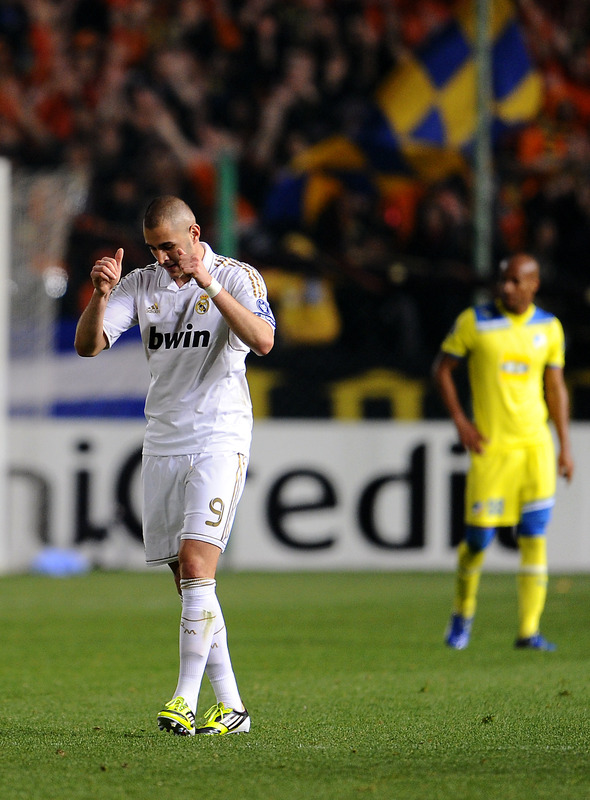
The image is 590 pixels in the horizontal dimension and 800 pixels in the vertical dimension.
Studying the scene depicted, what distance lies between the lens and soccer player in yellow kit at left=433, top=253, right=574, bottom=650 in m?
7.21

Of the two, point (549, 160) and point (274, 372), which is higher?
point (549, 160)

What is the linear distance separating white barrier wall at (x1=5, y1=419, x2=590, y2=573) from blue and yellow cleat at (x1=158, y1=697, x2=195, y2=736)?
720 centimetres

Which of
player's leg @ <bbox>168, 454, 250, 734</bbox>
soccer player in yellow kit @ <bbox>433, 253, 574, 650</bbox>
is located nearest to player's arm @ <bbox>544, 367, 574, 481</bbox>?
soccer player in yellow kit @ <bbox>433, 253, 574, 650</bbox>

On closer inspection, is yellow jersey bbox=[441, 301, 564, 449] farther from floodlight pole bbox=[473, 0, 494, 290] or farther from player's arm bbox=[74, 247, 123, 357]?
floodlight pole bbox=[473, 0, 494, 290]

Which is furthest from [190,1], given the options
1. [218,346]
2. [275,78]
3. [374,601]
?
[218,346]

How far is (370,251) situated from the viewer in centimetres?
1298

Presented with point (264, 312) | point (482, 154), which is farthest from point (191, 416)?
point (482, 154)

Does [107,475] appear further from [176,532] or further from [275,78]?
[176,532]

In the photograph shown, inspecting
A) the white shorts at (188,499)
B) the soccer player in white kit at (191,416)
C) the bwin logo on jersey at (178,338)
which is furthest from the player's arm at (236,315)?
the white shorts at (188,499)

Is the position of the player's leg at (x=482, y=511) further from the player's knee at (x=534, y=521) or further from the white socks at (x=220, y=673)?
the white socks at (x=220, y=673)

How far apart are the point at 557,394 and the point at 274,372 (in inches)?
200

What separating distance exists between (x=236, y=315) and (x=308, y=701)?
70.4 inches

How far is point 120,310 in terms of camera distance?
15.3 ft

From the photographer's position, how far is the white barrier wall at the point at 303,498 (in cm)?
1149
